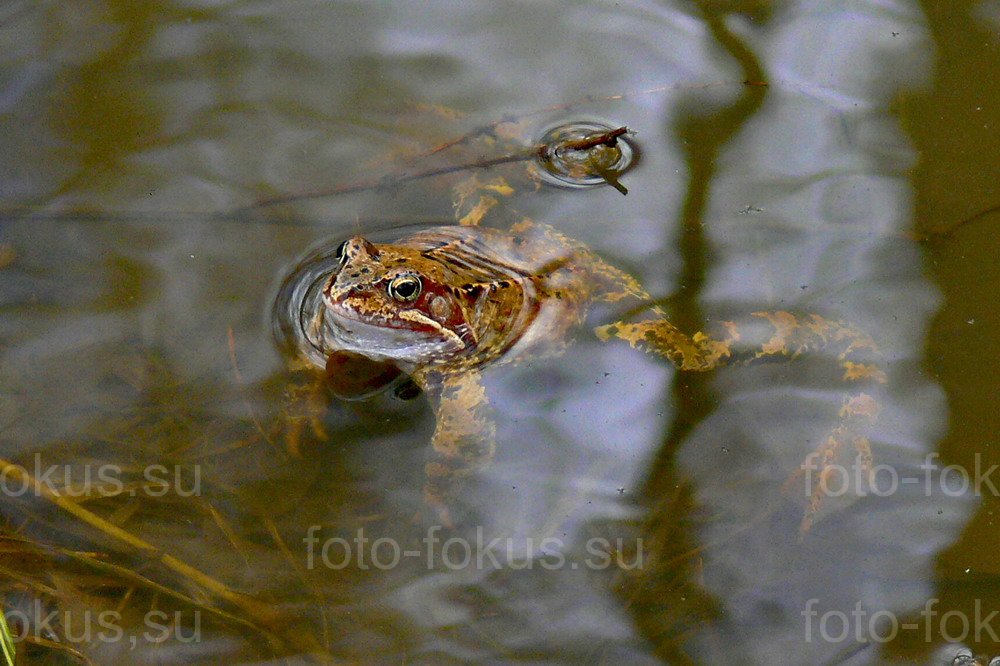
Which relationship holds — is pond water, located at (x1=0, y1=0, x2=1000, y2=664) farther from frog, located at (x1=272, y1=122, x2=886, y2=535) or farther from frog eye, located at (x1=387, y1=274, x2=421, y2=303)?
frog eye, located at (x1=387, y1=274, x2=421, y2=303)

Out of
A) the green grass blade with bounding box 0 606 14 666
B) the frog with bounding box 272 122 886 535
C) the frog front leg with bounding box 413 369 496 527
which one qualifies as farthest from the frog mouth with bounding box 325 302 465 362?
the green grass blade with bounding box 0 606 14 666

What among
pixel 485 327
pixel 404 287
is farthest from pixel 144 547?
pixel 485 327

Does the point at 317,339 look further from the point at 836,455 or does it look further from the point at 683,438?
the point at 836,455

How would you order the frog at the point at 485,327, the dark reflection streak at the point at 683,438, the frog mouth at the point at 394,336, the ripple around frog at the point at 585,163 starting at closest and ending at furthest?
1. the dark reflection streak at the point at 683,438
2. the frog at the point at 485,327
3. the frog mouth at the point at 394,336
4. the ripple around frog at the point at 585,163

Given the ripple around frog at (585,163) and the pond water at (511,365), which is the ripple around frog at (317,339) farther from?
the ripple around frog at (585,163)

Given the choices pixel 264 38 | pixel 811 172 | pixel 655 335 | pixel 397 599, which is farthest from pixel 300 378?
pixel 811 172

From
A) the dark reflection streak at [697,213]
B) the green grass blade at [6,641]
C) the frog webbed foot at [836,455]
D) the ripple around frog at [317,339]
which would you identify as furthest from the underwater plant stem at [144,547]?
the frog webbed foot at [836,455]

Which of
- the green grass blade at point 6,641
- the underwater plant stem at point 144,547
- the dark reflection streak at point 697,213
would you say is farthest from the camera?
the dark reflection streak at point 697,213
